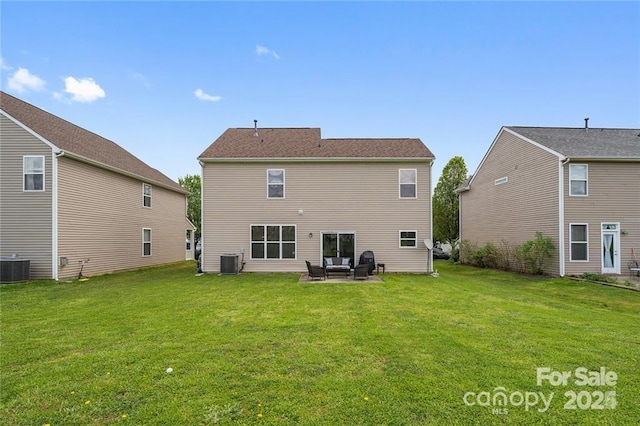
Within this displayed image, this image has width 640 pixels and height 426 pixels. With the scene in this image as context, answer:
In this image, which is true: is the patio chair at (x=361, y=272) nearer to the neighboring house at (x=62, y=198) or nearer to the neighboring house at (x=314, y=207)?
the neighboring house at (x=314, y=207)

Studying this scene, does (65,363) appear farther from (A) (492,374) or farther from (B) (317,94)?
(B) (317,94)

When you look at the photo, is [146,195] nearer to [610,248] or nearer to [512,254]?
[512,254]

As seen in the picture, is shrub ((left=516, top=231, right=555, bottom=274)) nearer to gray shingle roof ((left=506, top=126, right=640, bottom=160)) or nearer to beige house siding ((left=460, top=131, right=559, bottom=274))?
beige house siding ((left=460, top=131, right=559, bottom=274))

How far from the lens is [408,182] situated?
1453 centimetres

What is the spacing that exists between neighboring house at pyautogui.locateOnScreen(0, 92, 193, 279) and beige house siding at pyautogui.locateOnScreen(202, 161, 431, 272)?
4.96m

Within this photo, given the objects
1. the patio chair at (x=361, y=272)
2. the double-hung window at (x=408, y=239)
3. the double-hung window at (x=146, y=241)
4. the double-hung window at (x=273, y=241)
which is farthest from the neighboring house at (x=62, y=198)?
the double-hung window at (x=408, y=239)

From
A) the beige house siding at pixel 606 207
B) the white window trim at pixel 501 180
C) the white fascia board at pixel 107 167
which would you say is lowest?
the beige house siding at pixel 606 207

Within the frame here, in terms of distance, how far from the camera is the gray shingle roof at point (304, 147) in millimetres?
14477

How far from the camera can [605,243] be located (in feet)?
44.6

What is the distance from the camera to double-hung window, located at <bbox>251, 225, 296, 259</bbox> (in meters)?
14.5

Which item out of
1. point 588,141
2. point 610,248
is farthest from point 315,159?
point 610,248

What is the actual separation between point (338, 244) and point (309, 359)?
10174 millimetres

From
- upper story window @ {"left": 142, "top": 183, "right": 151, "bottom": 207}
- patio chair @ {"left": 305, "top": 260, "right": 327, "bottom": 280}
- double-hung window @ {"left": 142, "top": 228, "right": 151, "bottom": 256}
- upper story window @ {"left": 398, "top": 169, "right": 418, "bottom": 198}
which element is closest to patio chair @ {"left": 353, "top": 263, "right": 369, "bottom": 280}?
patio chair @ {"left": 305, "top": 260, "right": 327, "bottom": 280}

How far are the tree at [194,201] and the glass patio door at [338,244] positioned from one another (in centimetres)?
2262
